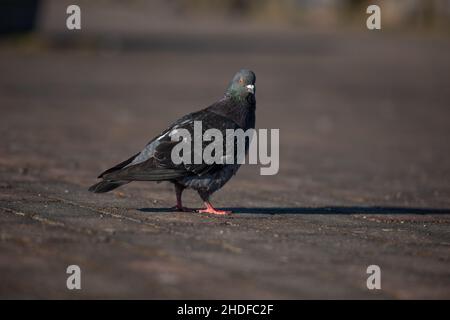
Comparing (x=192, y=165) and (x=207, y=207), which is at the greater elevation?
(x=192, y=165)

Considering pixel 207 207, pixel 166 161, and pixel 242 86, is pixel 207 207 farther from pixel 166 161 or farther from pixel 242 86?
pixel 242 86

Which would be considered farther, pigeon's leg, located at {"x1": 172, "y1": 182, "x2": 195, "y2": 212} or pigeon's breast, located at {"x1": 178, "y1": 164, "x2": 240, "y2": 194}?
pigeon's leg, located at {"x1": 172, "y1": 182, "x2": 195, "y2": 212}

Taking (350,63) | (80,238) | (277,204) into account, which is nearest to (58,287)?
(80,238)

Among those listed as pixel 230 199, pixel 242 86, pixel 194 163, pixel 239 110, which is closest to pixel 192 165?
pixel 194 163

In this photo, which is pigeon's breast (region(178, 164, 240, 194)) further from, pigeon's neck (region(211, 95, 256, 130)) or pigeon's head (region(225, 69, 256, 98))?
pigeon's head (region(225, 69, 256, 98))

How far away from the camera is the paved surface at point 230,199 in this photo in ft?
16.2

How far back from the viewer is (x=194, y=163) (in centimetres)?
661

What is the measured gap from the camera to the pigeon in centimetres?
652

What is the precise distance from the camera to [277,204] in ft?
25.7

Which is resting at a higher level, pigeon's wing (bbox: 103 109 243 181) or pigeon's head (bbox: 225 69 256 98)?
pigeon's head (bbox: 225 69 256 98)

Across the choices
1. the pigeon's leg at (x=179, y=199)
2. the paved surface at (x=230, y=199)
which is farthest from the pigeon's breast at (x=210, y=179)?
the paved surface at (x=230, y=199)

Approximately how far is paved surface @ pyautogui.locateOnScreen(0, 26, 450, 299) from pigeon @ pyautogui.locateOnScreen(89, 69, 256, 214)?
248 millimetres

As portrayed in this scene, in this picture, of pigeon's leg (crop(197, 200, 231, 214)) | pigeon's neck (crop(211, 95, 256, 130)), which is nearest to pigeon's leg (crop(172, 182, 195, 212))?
pigeon's leg (crop(197, 200, 231, 214))

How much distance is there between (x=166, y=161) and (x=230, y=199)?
1.50m
